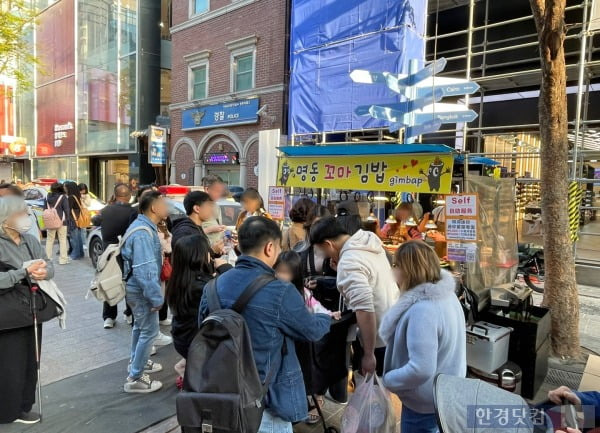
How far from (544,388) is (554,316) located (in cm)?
91

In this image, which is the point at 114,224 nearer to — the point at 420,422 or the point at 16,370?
the point at 16,370

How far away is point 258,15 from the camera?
14312mm

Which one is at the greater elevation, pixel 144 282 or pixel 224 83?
pixel 224 83

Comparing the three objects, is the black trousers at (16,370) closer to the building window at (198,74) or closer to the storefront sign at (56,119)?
the building window at (198,74)

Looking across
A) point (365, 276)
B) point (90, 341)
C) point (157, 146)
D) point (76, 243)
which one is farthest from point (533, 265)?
point (157, 146)

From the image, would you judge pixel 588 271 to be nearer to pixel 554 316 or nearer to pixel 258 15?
pixel 554 316

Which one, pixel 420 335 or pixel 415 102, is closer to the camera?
pixel 420 335

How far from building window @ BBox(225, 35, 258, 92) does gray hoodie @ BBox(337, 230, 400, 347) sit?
12823mm

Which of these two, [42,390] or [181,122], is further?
[181,122]

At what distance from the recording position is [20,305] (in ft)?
10.0

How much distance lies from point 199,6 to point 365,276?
17.4m

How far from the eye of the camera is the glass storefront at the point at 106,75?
20016mm

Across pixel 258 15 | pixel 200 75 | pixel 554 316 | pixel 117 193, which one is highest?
pixel 258 15

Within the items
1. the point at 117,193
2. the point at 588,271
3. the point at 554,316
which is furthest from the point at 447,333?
the point at 588,271
